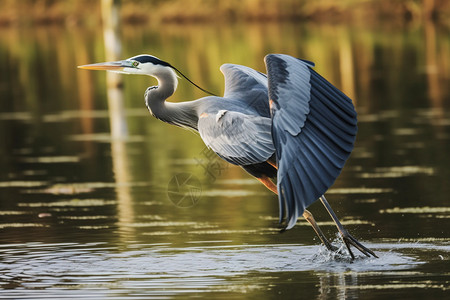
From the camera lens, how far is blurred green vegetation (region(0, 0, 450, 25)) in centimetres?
6600

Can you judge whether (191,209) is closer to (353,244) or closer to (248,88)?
(248,88)

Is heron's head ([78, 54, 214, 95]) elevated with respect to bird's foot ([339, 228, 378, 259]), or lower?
A: elevated

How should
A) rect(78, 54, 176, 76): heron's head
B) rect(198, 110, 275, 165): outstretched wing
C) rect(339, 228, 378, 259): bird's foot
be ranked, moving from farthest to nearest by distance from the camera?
rect(78, 54, 176, 76): heron's head < rect(339, 228, 378, 259): bird's foot < rect(198, 110, 275, 165): outstretched wing

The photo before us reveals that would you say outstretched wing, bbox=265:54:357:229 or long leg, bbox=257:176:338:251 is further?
long leg, bbox=257:176:338:251

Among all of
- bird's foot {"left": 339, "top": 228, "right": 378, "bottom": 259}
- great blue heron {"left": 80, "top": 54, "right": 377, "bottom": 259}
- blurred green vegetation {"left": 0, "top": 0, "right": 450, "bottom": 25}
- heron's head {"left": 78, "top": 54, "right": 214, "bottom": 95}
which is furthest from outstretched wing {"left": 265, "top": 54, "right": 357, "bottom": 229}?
blurred green vegetation {"left": 0, "top": 0, "right": 450, "bottom": 25}

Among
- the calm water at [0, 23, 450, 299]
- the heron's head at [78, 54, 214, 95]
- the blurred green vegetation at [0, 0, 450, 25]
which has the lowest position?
the calm water at [0, 23, 450, 299]

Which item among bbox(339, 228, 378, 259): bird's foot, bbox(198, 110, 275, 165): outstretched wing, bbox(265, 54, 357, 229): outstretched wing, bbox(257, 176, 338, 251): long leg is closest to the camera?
bbox(265, 54, 357, 229): outstretched wing

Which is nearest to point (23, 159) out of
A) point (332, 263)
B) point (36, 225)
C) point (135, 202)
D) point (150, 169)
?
point (150, 169)

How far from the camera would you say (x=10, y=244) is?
35.4 feet

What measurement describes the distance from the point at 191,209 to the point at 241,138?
343cm

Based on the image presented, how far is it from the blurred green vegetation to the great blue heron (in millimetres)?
51006

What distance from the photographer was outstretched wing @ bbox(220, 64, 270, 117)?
9961mm

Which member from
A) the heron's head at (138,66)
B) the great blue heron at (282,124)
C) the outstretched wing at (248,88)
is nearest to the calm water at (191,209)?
the great blue heron at (282,124)

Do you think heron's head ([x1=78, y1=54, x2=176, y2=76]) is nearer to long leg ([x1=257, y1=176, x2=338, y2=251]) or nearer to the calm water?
long leg ([x1=257, y1=176, x2=338, y2=251])
